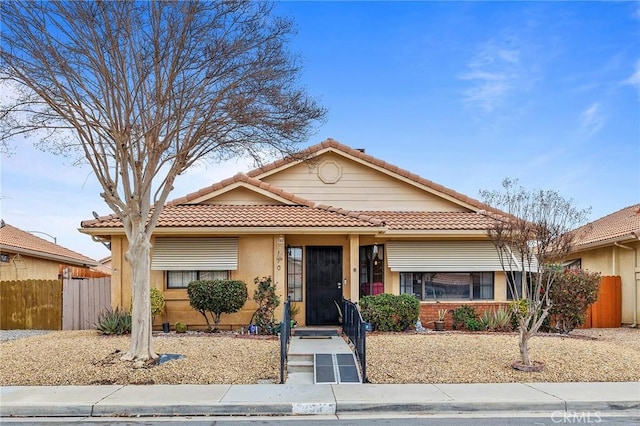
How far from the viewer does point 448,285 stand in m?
15.9

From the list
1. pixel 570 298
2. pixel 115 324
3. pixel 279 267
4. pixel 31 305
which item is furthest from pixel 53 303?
pixel 570 298

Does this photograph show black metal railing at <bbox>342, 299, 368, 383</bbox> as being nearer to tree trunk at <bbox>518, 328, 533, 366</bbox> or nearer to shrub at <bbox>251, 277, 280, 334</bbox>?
shrub at <bbox>251, 277, 280, 334</bbox>

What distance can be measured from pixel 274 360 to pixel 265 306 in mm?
3262

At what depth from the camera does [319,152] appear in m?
17.4

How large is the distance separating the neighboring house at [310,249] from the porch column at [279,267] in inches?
1.1

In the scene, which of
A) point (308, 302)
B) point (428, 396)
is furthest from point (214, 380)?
point (308, 302)

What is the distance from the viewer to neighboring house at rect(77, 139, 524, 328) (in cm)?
1481

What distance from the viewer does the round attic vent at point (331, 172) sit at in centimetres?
1778

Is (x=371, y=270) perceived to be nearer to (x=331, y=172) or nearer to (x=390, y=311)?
(x=390, y=311)

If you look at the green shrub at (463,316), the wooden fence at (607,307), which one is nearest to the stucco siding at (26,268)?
the green shrub at (463,316)

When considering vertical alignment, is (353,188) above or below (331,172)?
below

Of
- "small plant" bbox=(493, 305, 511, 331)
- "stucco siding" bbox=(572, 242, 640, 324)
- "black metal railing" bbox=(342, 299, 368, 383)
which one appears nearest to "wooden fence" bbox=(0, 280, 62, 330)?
"black metal railing" bbox=(342, 299, 368, 383)

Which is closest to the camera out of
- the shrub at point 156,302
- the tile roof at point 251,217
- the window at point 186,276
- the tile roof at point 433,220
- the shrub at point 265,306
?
the shrub at point 265,306

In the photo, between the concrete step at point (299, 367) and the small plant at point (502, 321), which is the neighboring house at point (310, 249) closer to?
the small plant at point (502, 321)
